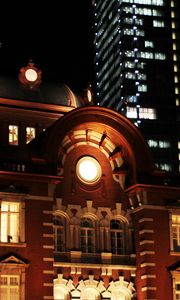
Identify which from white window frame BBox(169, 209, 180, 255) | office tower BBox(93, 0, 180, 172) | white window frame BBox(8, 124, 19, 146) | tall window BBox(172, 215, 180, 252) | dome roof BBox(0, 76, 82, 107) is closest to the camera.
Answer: white window frame BBox(169, 209, 180, 255)

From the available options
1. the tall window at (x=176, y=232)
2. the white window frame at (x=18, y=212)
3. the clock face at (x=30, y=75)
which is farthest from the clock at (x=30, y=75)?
the tall window at (x=176, y=232)

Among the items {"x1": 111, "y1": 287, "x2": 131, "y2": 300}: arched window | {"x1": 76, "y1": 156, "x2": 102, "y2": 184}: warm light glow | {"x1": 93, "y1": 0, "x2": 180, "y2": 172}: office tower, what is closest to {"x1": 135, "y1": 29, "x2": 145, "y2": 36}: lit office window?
{"x1": 93, "y1": 0, "x2": 180, "y2": 172}: office tower

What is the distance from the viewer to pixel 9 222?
1363 inches

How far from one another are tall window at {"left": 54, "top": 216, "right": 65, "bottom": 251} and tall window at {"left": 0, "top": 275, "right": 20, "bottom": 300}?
3.72 m

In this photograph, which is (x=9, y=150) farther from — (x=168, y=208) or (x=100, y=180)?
(x=168, y=208)

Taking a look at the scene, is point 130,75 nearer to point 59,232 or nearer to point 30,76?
point 30,76

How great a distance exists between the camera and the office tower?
125 meters

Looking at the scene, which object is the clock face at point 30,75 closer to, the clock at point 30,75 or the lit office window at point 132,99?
the clock at point 30,75

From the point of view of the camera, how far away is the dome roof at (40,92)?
143 ft

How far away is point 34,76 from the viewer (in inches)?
1740

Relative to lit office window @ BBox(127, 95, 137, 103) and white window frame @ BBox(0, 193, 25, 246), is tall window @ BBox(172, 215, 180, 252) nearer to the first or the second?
white window frame @ BBox(0, 193, 25, 246)

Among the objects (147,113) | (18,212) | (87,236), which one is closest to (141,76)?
(147,113)

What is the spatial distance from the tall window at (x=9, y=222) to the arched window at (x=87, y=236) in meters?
4.36

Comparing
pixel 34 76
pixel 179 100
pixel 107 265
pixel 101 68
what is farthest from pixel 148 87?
pixel 107 265
